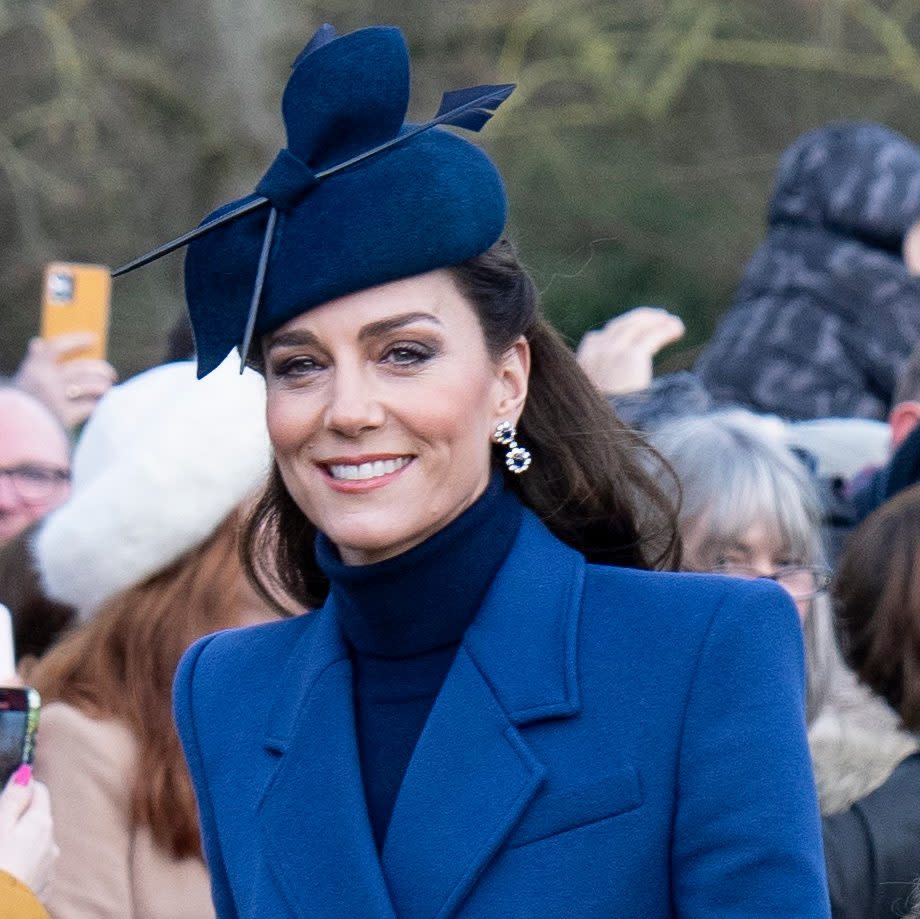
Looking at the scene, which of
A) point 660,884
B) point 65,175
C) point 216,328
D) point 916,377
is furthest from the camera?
point 65,175

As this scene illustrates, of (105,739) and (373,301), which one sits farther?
(105,739)

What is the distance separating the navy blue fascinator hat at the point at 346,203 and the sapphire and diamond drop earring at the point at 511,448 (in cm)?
25

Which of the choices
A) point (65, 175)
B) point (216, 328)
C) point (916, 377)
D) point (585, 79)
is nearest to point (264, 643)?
point (216, 328)

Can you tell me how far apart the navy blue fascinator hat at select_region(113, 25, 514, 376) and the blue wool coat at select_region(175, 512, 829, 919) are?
419 mm

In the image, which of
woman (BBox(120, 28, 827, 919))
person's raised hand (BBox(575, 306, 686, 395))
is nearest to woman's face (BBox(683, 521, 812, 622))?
Result: person's raised hand (BBox(575, 306, 686, 395))

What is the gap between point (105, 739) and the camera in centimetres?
353

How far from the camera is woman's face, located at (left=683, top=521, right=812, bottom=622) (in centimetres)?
374

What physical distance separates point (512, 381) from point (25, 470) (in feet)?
7.81

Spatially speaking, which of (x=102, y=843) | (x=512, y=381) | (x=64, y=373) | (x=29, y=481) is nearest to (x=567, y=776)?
(x=512, y=381)

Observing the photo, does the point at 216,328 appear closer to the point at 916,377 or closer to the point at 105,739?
the point at 105,739

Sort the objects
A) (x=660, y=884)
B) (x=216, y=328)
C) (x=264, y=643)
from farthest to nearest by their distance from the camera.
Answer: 1. (x=264, y=643)
2. (x=216, y=328)
3. (x=660, y=884)

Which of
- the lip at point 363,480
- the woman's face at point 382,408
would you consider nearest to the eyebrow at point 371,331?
the woman's face at point 382,408

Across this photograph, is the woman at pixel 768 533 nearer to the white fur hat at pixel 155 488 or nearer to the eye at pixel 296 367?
the white fur hat at pixel 155 488

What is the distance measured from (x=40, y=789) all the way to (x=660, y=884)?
A: 114cm
